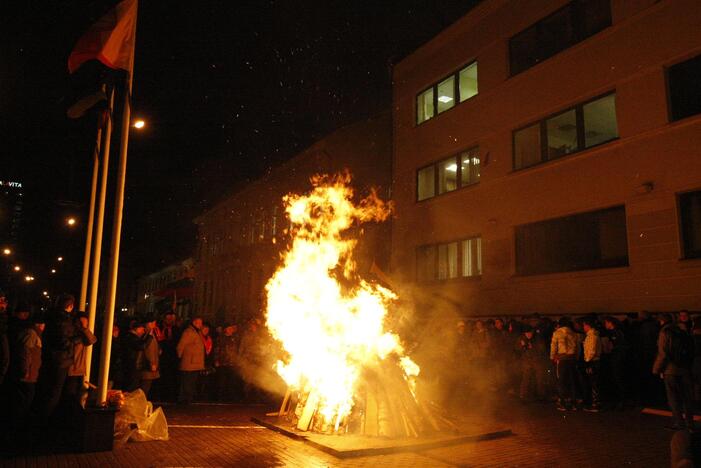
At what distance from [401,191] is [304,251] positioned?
1092cm

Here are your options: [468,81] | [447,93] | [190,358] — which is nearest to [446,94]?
[447,93]

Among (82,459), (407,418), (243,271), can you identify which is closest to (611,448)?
(407,418)

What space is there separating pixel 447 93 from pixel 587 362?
11976mm

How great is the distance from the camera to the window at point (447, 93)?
1911cm

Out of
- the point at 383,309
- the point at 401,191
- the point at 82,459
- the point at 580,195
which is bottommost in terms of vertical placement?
the point at 82,459

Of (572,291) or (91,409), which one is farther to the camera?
(572,291)

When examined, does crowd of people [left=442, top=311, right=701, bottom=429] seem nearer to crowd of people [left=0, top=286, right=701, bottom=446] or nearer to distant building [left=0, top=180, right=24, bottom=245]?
crowd of people [left=0, top=286, right=701, bottom=446]

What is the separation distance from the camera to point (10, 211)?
86062 millimetres

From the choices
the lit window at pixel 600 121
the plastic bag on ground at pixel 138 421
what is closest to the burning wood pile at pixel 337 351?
the plastic bag on ground at pixel 138 421

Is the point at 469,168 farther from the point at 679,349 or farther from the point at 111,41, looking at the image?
the point at 111,41

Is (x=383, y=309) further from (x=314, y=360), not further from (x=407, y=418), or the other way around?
(x=407, y=418)

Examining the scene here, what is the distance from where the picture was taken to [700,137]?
1184 centimetres

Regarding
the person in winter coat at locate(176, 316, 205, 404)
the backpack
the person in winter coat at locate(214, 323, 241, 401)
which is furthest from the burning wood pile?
the backpack

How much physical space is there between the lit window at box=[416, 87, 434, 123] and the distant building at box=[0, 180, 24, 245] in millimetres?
64084
